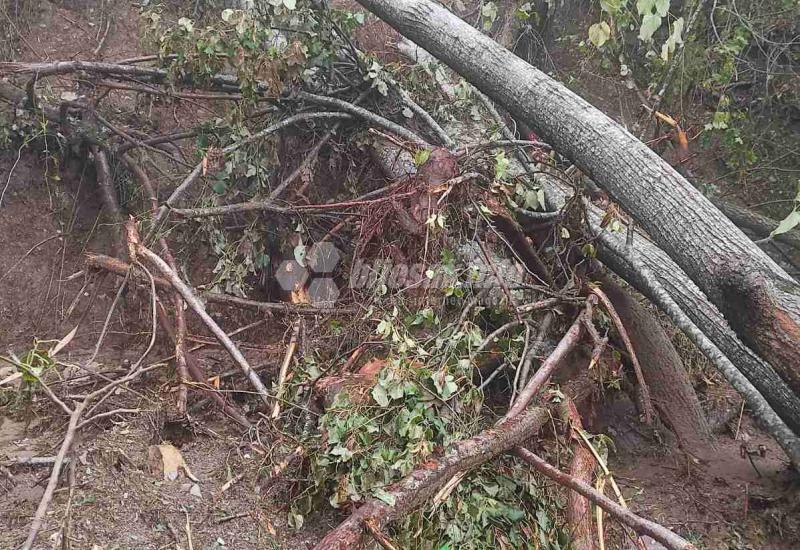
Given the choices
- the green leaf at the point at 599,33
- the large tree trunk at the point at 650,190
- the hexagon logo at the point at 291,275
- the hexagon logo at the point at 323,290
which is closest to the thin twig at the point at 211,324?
the hexagon logo at the point at 323,290

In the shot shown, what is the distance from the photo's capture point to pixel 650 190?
2359 millimetres

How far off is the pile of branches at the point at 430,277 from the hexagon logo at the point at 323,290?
5cm

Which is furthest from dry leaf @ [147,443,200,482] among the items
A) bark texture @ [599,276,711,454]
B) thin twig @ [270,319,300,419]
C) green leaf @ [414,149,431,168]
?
bark texture @ [599,276,711,454]

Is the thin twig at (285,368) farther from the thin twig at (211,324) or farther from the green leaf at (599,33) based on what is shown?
the green leaf at (599,33)

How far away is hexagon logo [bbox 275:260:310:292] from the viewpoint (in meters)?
3.46

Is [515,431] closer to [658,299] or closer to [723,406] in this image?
[658,299]

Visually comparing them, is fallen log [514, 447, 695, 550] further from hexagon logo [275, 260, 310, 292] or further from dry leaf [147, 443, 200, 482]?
hexagon logo [275, 260, 310, 292]

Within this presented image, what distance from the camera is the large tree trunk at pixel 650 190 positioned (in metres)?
2.01

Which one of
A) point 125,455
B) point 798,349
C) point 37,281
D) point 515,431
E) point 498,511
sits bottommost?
point 37,281

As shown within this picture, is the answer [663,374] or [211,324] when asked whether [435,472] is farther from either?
[663,374]

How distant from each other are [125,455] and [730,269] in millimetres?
2156

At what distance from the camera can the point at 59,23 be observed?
4.93 m

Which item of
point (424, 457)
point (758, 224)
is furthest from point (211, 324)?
point (758, 224)

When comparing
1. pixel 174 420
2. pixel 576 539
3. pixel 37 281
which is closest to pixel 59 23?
pixel 37 281
